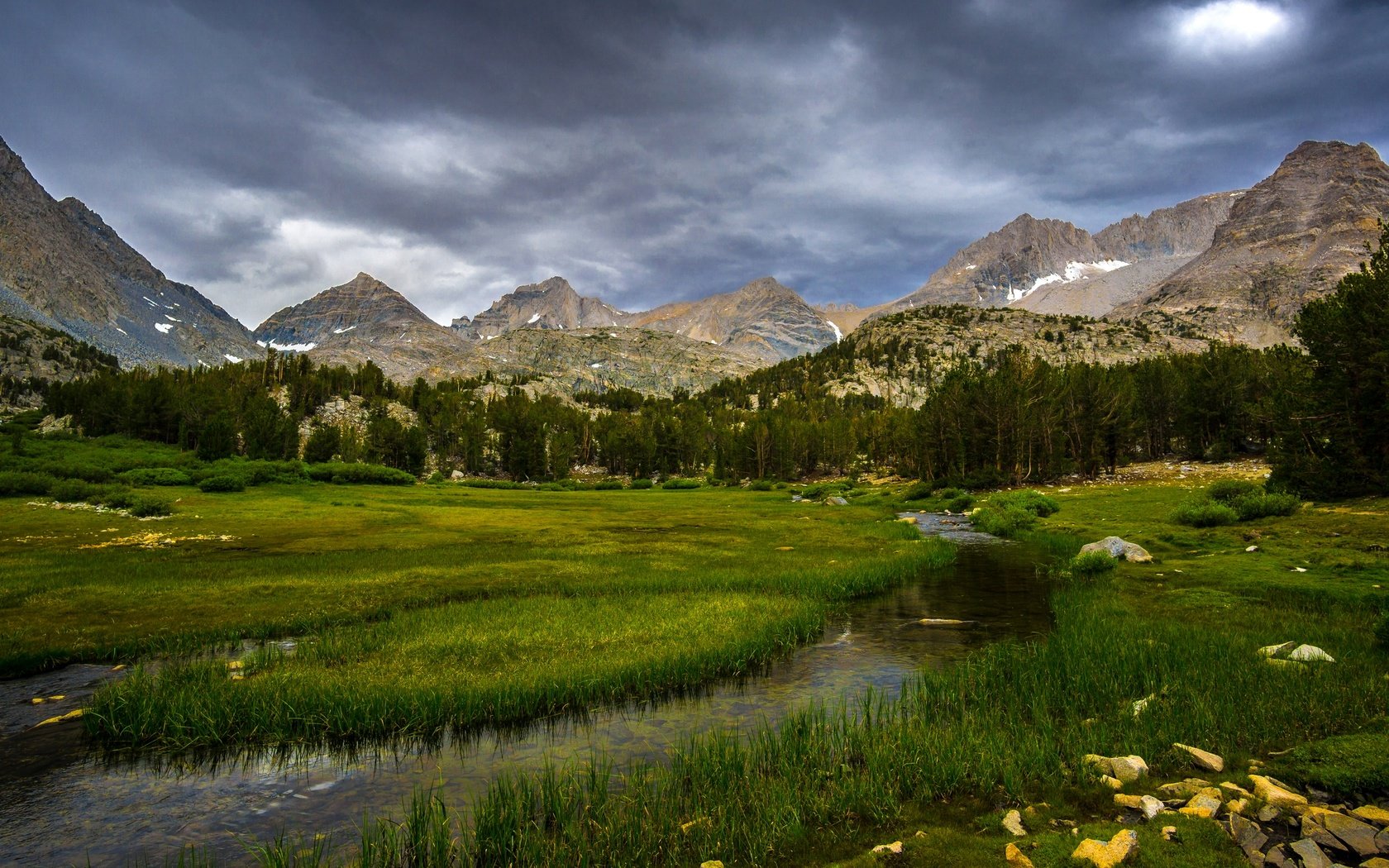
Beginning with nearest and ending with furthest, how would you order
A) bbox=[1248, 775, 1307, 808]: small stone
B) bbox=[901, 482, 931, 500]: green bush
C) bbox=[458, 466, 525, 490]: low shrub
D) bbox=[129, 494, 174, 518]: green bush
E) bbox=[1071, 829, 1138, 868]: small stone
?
bbox=[1071, 829, 1138, 868]: small stone → bbox=[1248, 775, 1307, 808]: small stone → bbox=[129, 494, 174, 518]: green bush → bbox=[901, 482, 931, 500]: green bush → bbox=[458, 466, 525, 490]: low shrub

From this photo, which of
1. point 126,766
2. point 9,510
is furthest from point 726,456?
point 126,766

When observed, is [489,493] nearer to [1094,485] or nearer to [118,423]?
[1094,485]

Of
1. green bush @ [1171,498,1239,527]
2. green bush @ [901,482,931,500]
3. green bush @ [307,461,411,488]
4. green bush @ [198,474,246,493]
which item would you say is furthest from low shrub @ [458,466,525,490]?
green bush @ [1171,498,1239,527]

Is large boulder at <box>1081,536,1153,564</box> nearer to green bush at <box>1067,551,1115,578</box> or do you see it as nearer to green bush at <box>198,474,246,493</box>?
green bush at <box>1067,551,1115,578</box>

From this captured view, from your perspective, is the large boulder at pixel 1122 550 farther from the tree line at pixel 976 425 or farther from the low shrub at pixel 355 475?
the low shrub at pixel 355 475

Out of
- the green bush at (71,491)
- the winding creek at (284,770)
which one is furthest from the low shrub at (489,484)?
the winding creek at (284,770)

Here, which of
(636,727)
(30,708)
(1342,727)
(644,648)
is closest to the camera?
(1342,727)

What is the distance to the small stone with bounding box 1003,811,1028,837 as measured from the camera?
25.5ft

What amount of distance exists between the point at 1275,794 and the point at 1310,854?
1596 mm

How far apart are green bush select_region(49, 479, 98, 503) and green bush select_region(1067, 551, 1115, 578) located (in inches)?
3207

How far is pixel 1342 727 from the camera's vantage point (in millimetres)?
9750

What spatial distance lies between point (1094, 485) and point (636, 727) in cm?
8202

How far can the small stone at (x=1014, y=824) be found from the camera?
777 centimetres

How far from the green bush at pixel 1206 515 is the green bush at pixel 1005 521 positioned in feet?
32.6
